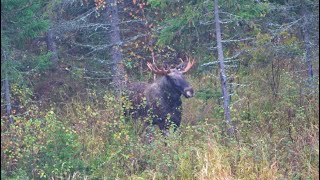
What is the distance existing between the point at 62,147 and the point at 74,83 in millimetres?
6065

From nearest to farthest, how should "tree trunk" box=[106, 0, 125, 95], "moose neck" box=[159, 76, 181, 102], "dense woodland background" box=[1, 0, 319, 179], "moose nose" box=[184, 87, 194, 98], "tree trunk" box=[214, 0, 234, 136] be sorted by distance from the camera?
"dense woodland background" box=[1, 0, 319, 179] < "tree trunk" box=[214, 0, 234, 136] < "moose nose" box=[184, 87, 194, 98] < "moose neck" box=[159, 76, 181, 102] < "tree trunk" box=[106, 0, 125, 95]

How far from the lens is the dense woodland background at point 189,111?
1098 cm

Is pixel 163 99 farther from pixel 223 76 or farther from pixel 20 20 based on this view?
pixel 20 20

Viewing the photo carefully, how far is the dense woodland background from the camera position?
432 inches

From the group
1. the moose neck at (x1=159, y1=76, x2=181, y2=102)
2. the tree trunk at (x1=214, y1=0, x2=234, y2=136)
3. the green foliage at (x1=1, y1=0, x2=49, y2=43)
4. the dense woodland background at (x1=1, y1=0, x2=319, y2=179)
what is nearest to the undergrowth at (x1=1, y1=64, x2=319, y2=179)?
the dense woodland background at (x1=1, y1=0, x2=319, y2=179)

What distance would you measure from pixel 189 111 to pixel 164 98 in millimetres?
888

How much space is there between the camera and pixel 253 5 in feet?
44.9

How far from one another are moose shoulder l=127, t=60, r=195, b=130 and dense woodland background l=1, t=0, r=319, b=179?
46cm

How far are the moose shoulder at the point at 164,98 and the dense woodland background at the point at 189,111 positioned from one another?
1.51ft

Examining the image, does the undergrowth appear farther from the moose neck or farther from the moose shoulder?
the moose neck

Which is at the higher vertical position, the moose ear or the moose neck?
the moose ear

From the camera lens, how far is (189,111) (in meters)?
15.0

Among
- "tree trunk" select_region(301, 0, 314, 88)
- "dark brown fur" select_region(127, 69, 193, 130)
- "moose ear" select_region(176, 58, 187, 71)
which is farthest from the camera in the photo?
"moose ear" select_region(176, 58, 187, 71)

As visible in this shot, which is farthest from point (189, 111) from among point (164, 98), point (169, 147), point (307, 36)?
point (169, 147)
